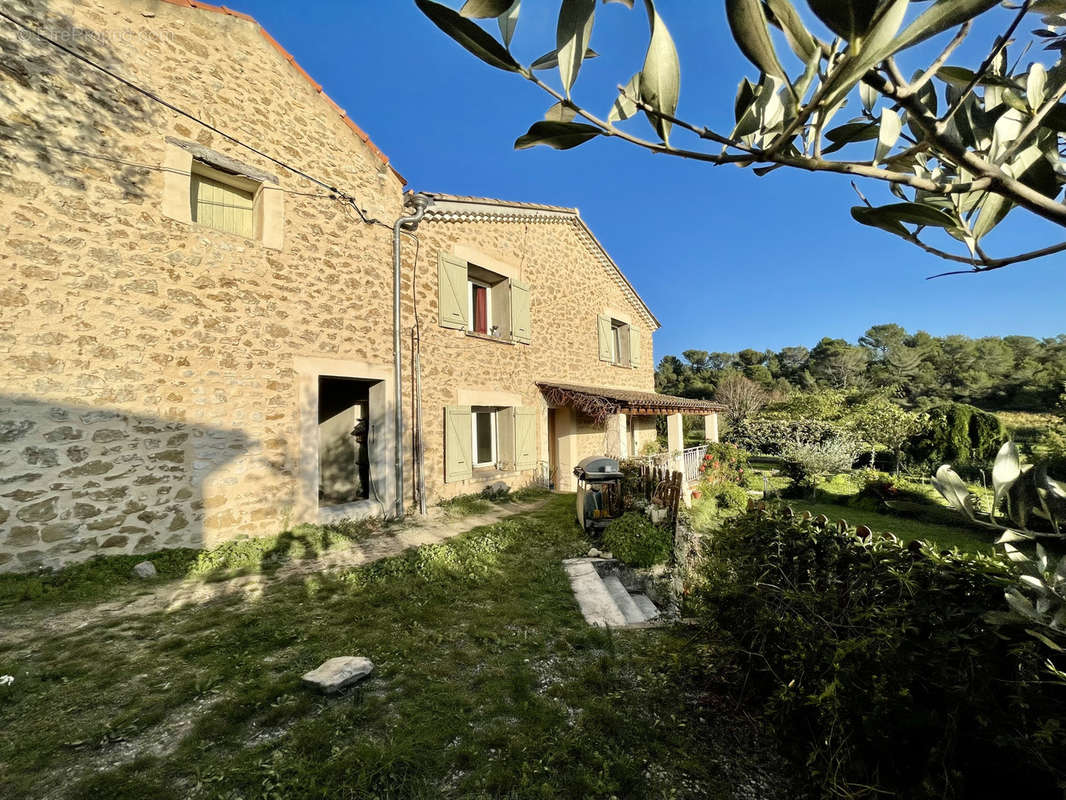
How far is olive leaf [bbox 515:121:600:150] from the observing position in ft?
2.78

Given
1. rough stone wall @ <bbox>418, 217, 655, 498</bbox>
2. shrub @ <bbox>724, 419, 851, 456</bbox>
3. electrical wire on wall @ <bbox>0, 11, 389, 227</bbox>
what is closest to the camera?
electrical wire on wall @ <bbox>0, 11, 389, 227</bbox>

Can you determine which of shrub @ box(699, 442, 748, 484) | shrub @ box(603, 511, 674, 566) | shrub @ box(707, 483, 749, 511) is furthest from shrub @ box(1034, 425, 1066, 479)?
shrub @ box(603, 511, 674, 566)

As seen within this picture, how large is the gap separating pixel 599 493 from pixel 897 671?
4.76 metres

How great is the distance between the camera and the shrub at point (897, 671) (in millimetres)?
1373

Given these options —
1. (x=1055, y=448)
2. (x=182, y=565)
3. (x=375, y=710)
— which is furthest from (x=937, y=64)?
(x=1055, y=448)

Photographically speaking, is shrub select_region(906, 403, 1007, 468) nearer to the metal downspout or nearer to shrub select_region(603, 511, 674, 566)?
shrub select_region(603, 511, 674, 566)

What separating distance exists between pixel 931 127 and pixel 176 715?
3.94 m

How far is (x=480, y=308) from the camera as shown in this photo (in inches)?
381

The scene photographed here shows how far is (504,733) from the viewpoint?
2.37m

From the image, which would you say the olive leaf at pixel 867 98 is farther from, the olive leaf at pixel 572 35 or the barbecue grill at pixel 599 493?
the barbecue grill at pixel 599 493

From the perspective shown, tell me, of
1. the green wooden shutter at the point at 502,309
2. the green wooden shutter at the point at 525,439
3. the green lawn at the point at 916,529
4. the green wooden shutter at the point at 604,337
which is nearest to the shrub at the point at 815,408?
the green lawn at the point at 916,529

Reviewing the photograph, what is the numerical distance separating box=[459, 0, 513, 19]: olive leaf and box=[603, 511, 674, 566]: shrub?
5.45 meters

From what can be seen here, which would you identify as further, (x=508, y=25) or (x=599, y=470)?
(x=599, y=470)

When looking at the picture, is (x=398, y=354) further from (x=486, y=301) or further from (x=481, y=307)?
(x=486, y=301)
